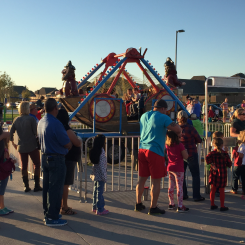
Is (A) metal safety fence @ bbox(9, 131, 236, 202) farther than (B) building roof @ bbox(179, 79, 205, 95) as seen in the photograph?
No

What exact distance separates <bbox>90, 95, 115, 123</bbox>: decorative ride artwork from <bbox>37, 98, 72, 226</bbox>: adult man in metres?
4.89

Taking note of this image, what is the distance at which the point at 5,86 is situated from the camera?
6272cm

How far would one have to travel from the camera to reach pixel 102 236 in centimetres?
426

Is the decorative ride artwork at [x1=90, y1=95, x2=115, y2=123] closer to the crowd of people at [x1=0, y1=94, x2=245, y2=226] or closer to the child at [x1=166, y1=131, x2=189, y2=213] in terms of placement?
the crowd of people at [x1=0, y1=94, x2=245, y2=226]

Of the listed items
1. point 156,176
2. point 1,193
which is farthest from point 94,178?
point 1,193

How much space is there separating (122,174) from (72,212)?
3195 millimetres

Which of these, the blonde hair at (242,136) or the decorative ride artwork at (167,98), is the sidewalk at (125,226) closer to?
the blonde hair at (242,136)

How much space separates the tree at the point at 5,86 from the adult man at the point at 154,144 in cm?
5924

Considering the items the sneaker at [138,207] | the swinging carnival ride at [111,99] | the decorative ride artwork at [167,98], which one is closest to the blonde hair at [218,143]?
the sneaker at [138,207]

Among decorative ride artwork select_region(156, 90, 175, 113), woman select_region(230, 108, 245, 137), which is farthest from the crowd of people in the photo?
decorative ride artwork select_region(156, 90, 175, 113)

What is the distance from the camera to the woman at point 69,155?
470 centimetres

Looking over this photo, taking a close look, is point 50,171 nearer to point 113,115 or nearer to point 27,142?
point 27,142

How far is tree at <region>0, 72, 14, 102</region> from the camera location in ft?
199

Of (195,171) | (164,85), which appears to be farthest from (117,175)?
(164,85)
